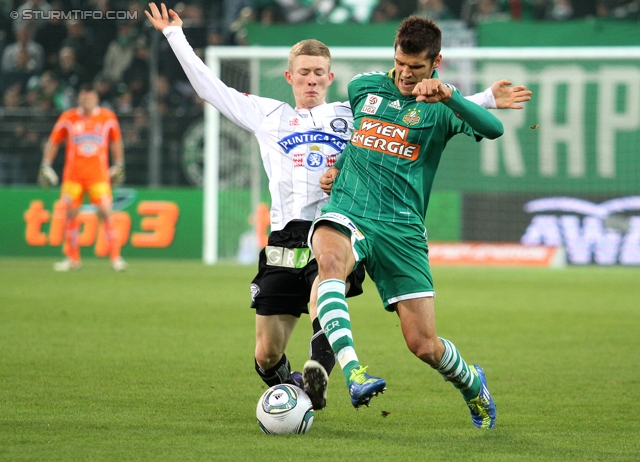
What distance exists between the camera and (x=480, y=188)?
17891 mm

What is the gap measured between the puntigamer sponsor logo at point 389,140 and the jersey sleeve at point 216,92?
0.81 m

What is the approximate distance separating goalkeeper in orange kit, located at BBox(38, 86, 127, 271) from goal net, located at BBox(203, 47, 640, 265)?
1976 mm

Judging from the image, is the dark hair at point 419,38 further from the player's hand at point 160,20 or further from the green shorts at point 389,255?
the player's hand at point 160,20

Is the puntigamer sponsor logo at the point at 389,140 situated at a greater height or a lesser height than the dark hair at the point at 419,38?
lesser

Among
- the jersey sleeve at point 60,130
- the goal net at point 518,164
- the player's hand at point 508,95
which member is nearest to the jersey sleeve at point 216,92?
the player's hand at point 508,95

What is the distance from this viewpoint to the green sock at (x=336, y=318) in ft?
14.9

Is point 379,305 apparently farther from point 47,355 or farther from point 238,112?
point 238,112

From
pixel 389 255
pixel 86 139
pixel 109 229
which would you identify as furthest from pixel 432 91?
pixel 86 139

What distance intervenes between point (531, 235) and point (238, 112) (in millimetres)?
12555

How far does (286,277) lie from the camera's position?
17.7 ft

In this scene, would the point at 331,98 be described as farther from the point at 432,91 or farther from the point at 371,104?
the point at 432,91

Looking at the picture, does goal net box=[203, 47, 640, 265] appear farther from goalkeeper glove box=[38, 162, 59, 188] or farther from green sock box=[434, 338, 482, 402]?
green sock box=[434, 338, 482, 402]

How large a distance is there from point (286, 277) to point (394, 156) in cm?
86

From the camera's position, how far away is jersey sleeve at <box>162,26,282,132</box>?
545 centimetres
